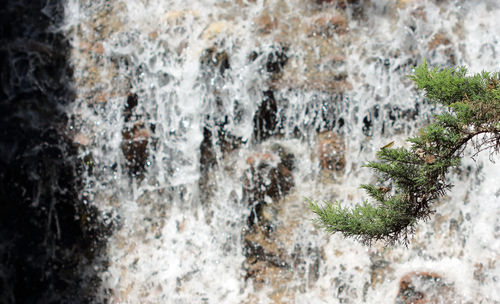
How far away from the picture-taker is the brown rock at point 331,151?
4.50 metres

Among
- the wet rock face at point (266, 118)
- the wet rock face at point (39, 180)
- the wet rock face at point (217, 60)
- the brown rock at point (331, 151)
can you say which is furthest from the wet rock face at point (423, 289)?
the wet rock face at point (39, 180)

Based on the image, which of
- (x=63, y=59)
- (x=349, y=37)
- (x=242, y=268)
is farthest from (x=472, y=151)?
(x=63, y=59)

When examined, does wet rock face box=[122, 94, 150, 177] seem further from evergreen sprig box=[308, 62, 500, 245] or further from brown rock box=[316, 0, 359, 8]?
evergreen sprig box=[308, 62, 500, 245]

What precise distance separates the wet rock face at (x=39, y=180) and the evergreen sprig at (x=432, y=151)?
2.95 metres

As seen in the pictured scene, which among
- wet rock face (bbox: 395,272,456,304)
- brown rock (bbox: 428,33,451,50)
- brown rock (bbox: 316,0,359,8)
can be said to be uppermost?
brown rock (bbox: 316,0,359,8)

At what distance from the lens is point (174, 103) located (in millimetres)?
4707

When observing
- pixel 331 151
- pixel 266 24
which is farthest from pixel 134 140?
pixel 331 151

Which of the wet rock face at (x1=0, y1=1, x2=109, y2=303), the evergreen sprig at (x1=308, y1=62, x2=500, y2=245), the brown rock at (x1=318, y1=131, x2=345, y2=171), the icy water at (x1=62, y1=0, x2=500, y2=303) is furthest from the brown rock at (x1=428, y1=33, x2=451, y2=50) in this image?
the wet rock face at (x1=0, y1=1, x2=109, y2=303)

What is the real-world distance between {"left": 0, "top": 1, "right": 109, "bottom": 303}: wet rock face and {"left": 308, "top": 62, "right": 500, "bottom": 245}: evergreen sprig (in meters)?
2.95

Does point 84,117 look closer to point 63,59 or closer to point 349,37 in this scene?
point 63,59

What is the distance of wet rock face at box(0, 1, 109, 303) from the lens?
4770mm

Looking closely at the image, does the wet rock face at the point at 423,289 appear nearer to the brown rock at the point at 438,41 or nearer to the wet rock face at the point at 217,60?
the brown rock at the point at 438,41

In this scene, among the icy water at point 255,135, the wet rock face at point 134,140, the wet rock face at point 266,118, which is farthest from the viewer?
the wet rock face at point 134,140

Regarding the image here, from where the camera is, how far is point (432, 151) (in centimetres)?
252
